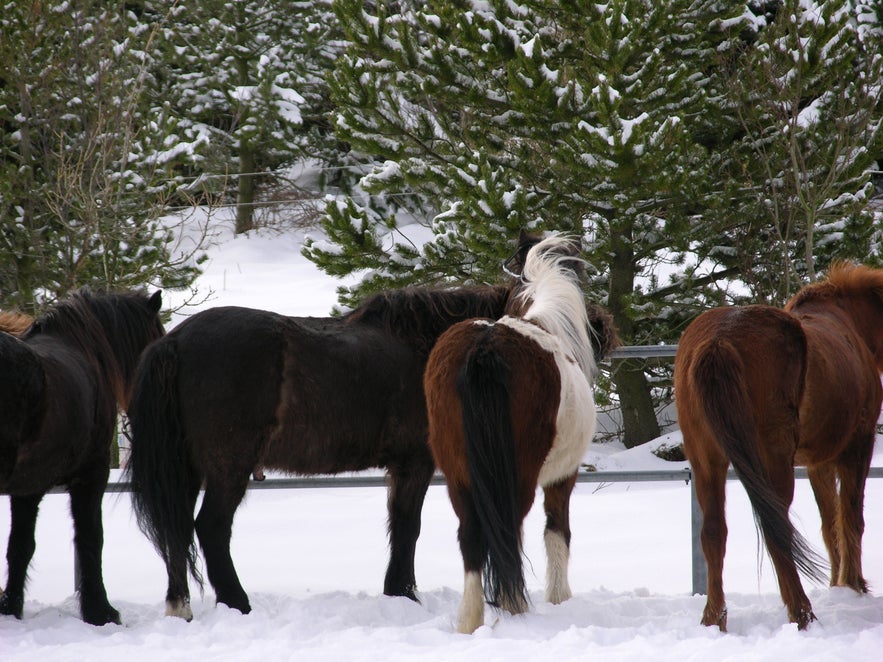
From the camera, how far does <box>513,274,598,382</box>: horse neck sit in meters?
3.84

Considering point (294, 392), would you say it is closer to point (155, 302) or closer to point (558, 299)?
point (155, 302)

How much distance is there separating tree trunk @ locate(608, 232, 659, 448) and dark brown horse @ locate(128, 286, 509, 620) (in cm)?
544

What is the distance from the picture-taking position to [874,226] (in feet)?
30.2

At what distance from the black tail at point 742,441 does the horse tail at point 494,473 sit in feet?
2.46

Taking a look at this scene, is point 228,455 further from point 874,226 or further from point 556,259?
point 874,226

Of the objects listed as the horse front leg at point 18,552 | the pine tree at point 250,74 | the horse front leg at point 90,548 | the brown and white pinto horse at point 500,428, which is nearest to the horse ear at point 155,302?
the horse front leg at point 90,548

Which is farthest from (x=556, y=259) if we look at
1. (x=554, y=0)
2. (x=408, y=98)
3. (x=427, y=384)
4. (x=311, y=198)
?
(x=311, y=198)

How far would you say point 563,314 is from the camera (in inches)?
154

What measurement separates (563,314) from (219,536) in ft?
5.93

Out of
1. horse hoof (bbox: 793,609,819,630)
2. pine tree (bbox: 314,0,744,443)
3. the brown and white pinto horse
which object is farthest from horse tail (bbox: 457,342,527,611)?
pine tree (bbox: 314,0,744,443)

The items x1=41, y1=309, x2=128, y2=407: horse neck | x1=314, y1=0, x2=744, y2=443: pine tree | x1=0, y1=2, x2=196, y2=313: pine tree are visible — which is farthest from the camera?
x1=0, y1=2, x2=196, y2=313: pine tree

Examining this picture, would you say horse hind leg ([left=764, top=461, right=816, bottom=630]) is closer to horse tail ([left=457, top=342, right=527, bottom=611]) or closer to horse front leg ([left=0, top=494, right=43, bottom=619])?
horse tail ([left=457, top=342, right=527, bottom=611])

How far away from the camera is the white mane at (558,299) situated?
3.85 metres

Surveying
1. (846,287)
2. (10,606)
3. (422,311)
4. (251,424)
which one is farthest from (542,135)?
(10,606)
